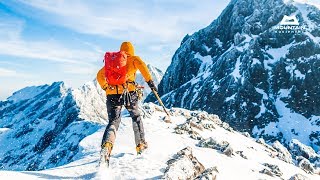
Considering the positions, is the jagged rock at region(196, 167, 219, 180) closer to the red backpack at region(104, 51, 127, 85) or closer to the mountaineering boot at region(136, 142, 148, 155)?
the mountaineering boot at region(136, 142, 148, 155)

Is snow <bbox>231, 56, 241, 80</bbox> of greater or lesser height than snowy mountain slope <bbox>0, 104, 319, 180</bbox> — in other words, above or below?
above

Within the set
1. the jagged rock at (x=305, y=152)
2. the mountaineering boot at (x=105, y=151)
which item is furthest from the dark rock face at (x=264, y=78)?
the mountaineering boot at (x=105, y=151)

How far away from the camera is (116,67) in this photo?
1116 cm

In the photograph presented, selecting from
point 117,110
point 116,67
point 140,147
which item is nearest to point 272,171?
point 140,147

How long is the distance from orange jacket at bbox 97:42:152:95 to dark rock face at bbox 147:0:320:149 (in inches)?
4588

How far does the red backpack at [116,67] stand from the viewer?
1105 centimetres

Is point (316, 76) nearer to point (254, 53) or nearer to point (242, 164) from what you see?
point (254, 53)

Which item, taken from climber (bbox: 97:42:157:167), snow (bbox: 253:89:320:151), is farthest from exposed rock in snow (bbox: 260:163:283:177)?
snow (bbox: 253:89:320:151)

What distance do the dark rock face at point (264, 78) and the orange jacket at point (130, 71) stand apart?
382 ft

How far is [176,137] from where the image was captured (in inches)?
729

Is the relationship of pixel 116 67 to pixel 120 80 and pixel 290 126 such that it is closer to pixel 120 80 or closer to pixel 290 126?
pixel 120 80

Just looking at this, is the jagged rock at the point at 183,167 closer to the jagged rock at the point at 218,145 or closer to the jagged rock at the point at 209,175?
the jagged rock at the point at 209,175

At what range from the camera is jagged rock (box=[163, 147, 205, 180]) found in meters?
11.0

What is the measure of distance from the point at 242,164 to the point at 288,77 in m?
A: 137
